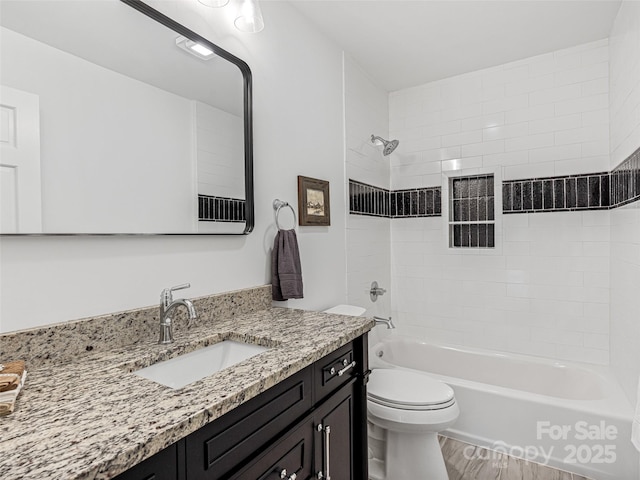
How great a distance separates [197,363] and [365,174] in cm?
200

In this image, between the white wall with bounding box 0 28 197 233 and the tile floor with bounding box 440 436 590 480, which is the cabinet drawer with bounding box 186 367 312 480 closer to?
the white wall with bounding box 0 28 197 233

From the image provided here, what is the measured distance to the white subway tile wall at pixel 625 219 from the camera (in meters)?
1.82

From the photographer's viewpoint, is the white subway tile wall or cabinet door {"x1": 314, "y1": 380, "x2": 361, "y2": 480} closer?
cabinet door {"x1": 314, "y1": 380, "x2": 361, "y2": 480}

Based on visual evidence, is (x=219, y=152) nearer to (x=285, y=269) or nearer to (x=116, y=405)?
(x=285, y=269)

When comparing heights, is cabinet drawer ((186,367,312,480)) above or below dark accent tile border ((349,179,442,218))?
below

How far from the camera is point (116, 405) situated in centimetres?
78

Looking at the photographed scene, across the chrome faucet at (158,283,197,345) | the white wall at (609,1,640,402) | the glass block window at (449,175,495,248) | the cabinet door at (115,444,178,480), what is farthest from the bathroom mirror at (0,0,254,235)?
the glass block window at (449,175,495,248)

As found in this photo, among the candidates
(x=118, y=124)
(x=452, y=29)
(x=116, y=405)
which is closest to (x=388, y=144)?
(x=452, y=29)

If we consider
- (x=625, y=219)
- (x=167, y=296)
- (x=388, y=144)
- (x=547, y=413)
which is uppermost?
(x=388, y=144)

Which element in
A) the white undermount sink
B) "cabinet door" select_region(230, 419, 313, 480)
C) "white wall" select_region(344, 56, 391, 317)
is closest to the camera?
"cabinet door" select_region(230, 419, 313, 480)

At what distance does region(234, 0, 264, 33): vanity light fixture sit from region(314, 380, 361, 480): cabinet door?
152cm

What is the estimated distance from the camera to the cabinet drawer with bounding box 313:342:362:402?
1223 mm

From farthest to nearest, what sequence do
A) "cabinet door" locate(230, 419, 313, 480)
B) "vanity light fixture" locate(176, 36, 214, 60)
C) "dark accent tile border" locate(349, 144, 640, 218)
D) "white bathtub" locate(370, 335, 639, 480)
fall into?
"dark accent tile border" locate(349, 144, 640, 218) < "white bathtub" locate(370, 335, 639, 480) < "vanity light fixture" locate(176, 36, 214, 60) < "cabinet door" locate(230, 419, 313, 480)

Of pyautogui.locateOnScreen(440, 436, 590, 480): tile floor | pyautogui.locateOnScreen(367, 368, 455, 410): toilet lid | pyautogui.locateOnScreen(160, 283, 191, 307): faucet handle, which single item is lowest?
pyautogui.locateOnScreen(440, 436, 590, 480): tile floor
